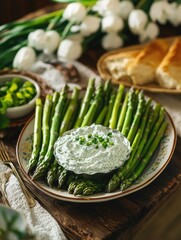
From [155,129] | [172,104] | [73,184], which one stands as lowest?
[172,104]

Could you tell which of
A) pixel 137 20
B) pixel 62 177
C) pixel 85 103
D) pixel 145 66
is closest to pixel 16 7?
pixel 137 20

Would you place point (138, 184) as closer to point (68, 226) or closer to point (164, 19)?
point (68, 226)

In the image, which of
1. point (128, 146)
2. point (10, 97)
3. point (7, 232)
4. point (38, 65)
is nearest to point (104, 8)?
point (38, 65)

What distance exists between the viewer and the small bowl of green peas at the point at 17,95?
4.82 feet

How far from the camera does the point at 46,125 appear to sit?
139cm

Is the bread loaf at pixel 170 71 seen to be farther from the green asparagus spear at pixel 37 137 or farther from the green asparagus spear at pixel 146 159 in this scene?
the green asparagus spear at pixel 37 137

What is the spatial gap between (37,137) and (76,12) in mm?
665

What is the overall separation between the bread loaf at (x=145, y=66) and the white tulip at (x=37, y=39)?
0.40m

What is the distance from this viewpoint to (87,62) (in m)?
1.88

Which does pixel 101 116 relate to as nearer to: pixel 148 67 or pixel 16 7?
pixel 148 67

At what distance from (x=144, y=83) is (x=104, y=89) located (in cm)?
20

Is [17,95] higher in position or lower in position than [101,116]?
higher

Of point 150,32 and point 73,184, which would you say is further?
point 150,32

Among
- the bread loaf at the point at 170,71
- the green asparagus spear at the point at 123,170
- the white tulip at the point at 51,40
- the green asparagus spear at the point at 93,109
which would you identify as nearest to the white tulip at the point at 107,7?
the white tulip at the point at 51,40
